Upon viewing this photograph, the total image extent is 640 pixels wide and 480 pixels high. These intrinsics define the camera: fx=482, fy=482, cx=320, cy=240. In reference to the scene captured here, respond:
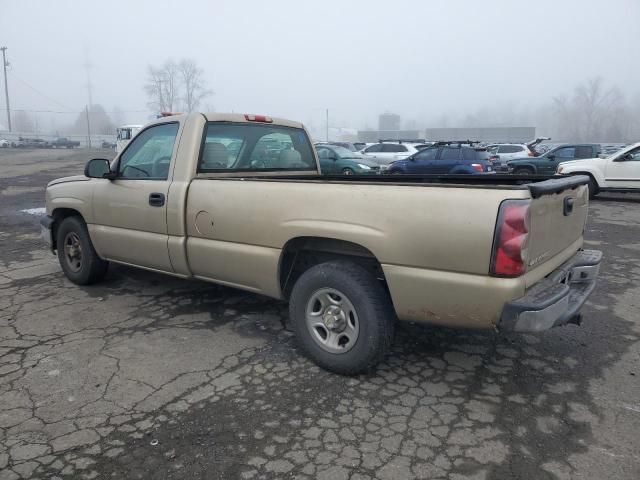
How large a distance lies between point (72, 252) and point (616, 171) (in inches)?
524

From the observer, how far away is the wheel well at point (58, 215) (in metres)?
5.27

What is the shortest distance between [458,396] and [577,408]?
695 millimetres

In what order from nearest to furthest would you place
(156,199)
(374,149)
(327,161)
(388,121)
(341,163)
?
(156,199), (341,163), (327,161), (374,149), (388,121)

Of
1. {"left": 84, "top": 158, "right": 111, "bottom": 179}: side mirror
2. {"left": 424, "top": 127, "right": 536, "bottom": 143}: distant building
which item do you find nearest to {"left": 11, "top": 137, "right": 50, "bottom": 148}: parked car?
{"left": 424, "top": 127, "right": 536, "bottom": 143}: distant building

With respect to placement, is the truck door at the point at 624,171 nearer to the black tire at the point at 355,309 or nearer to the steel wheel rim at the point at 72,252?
the black tire at the point at 355,309

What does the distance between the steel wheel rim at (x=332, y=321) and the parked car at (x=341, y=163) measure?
45.2 ft

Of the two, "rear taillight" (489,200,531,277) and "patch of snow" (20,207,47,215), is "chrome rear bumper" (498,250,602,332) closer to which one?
"rear taillight" (489,200,531,277)

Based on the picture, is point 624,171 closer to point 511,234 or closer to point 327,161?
point 327,161

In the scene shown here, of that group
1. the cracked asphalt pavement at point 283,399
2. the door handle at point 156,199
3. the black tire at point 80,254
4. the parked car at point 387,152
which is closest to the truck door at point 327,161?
the parked car at point 387,152

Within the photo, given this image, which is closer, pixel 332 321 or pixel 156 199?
pixel 332 321

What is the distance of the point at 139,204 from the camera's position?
430 centimetres

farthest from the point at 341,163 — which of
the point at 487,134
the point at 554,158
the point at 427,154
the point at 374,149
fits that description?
the point at 487,134

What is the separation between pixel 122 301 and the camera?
4824 mm

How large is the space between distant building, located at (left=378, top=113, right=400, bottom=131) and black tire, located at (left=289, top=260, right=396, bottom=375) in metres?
103
